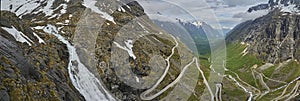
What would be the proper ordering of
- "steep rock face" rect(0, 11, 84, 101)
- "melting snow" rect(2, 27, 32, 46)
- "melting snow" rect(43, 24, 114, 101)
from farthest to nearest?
"melting snow" rect(43, 24, 114, 101), "melting snow" rect(2, 27, 32, 46), "steep rock face" rect(0, 11, 84, 101)

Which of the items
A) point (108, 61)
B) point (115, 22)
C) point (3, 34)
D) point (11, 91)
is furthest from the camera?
point (115, 22)

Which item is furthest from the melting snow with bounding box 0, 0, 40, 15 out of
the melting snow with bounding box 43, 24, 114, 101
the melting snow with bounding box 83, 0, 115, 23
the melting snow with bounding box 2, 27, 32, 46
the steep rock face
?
the melting snow with bounding box 2, 27, 32, 46

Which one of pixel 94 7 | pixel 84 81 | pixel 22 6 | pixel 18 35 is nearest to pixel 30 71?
pixel 18 35

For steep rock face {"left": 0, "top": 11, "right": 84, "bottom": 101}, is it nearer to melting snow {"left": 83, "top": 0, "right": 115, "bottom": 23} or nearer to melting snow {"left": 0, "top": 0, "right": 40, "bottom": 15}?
melting snow {"left": 83, "top": 0, "right": 115, "bottom": 23}

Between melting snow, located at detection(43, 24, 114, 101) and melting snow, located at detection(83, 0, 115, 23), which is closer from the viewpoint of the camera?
melting snow, located at detection(43, 24, 114, 101)

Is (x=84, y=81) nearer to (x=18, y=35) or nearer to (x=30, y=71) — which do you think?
(x=18, y=35)

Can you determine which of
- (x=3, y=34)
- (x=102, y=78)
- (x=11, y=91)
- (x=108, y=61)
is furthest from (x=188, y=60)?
(x=11, y=91)

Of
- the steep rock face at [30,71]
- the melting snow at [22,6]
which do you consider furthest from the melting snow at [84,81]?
the melting snow at [22,6]

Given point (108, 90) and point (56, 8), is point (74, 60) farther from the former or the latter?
point (56, 8)
